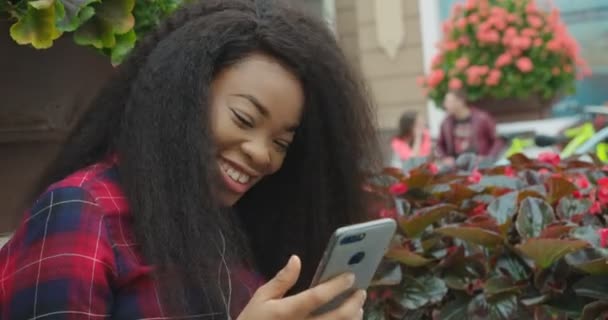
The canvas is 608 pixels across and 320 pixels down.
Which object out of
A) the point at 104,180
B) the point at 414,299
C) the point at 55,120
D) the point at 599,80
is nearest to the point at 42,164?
the point at 55,120

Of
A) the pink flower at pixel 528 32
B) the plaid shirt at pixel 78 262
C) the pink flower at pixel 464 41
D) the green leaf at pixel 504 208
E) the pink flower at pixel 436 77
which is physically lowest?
the pink flower at pixel 436 77

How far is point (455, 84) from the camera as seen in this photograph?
28.3 ft

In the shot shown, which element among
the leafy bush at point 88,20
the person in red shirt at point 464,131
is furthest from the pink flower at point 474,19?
the leafy bush at point 88,20

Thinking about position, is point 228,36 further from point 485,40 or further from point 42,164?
point 485,40

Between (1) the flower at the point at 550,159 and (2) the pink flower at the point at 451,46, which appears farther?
(2) the pink flower at the point at 451,46

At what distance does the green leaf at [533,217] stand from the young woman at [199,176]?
57cm

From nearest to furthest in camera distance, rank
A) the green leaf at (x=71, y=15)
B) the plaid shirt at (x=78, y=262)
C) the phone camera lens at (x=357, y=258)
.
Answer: the plaid shirt at (x=78, y=262) → the phone camera lens at (x=357, y=258) → the green leaf at (x=71, y=15)

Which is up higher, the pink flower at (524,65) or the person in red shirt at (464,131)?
the pink flower at (524,65)

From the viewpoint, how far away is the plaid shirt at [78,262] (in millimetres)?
1375

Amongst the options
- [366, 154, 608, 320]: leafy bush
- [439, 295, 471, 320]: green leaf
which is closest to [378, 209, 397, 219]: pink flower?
[366, 154, 608, 320]: leafy bush

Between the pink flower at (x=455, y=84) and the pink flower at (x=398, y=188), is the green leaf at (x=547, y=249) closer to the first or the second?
the pink flower at (x=398, y=188)

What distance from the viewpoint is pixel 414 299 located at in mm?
2346

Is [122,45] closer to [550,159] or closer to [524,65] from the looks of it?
[550,159]

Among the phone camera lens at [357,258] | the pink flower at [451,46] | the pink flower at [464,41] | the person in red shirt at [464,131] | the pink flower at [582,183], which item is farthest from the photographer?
the pink flower at [451,46]
